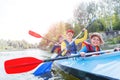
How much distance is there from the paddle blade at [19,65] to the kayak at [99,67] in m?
0.99

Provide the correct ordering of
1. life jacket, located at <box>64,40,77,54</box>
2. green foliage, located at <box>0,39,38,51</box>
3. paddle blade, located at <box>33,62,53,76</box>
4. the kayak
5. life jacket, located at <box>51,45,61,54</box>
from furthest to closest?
green foliage, located at <box>0,39,38,51</box>
life jacket, located at <box>51,45,61,54</box>
life jacket, located at <box>64,40,77,54</box>
paddle blade, located at <box>33,62,53,76</box>
the kayak

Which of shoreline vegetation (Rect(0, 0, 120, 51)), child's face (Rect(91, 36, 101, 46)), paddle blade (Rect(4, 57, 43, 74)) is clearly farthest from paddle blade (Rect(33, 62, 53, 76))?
shoreline vegetation (Rect(0, 0, 120, 51))

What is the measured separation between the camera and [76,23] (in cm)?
4753

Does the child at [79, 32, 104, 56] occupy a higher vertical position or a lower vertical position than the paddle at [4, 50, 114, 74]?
higher

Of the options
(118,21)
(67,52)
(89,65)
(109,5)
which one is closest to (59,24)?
(109,5)

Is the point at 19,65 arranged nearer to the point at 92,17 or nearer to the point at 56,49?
the point at 56,49

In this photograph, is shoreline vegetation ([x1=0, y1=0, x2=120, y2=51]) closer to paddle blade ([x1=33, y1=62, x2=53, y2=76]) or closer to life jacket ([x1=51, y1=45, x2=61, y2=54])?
life jacket ([x1=51, y1=45, x2=61, y2=54])

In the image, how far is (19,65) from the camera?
5293mm

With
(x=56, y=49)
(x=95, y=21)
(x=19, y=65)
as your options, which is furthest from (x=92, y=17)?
(x=19, y=65)

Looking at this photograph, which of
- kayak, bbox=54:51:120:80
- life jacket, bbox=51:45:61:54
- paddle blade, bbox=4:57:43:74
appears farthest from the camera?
life jacket, bbox=51:45:61:54

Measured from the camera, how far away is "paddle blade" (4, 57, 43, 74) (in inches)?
207

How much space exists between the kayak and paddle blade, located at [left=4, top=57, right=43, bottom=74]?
0.99 metres

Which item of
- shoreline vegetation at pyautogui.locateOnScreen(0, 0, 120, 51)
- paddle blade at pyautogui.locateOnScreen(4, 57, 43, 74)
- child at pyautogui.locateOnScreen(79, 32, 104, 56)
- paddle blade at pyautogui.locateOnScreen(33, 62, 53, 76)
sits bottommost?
paddle blade at pyautogui.locateOnScreen(33, 62, 53, 76)

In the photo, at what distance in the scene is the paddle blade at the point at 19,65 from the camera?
17.3ft
